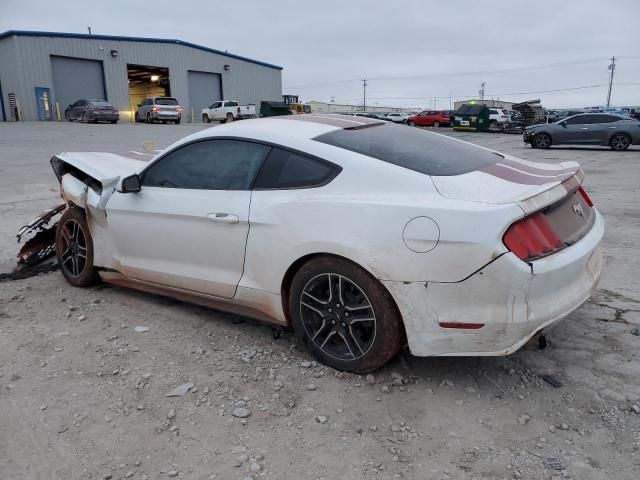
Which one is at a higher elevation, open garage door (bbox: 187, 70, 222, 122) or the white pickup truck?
open garage door (bbox: 187, 70, 222, 122)

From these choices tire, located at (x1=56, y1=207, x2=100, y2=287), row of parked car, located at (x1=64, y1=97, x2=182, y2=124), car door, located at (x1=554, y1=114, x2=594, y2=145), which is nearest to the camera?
tire, located at (x1=56, y1=207, x2=100, y2=287)

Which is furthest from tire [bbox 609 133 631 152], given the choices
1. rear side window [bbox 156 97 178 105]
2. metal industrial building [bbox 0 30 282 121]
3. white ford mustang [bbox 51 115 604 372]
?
metal industrial building [bbox 0 30 282 121]

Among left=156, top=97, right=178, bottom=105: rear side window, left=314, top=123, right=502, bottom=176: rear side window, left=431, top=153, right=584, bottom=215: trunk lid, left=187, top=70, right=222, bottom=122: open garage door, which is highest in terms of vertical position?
left=187, top=70, right=222, bottom=122: open garage door

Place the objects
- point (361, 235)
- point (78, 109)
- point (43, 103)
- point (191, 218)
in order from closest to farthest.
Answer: point (361, 235) → point (191, 218) → point (78, 109) → point (43, 103)

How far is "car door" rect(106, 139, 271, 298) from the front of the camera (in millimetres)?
3209

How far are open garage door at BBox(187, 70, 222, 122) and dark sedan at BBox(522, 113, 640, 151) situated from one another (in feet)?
91.2

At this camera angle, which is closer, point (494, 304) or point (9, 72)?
point (494, 304)

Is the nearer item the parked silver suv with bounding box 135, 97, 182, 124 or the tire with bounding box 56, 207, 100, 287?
the tire with bounding box 56, 207, 100, 287

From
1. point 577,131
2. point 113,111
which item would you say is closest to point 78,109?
point 113,111

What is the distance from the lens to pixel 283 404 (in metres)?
2.72

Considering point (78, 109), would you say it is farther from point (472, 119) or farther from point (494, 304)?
point (494, 304)

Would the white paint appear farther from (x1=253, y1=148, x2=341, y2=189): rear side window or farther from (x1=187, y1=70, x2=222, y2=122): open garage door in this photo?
(x1=187, y1=70, x2=222, y2=122): open garage door

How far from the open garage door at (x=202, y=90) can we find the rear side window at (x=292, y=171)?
38.7m

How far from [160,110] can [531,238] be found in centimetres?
3115
